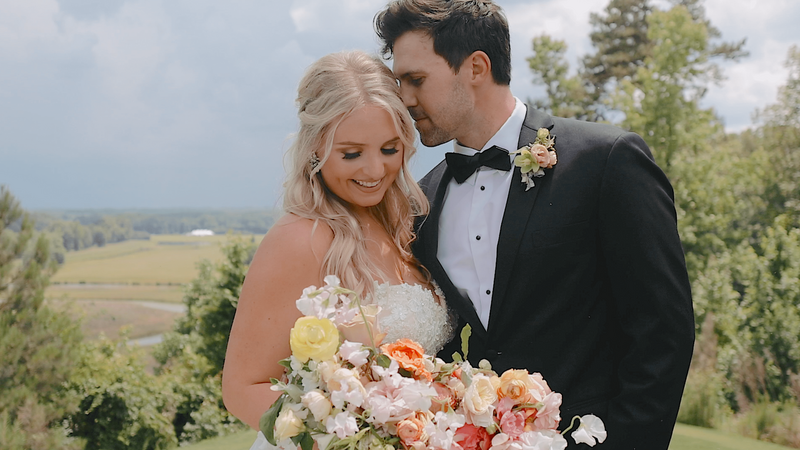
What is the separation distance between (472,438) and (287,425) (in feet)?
1.88

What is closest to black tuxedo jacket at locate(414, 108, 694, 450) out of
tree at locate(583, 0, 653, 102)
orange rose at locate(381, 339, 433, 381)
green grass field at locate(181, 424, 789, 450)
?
orange rose at locate(381, 339, 433, 381)

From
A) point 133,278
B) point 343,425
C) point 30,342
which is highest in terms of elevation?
point 343,425

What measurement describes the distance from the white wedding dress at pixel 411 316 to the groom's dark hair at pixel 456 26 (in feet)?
3.67

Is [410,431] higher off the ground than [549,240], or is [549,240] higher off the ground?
[549,240]

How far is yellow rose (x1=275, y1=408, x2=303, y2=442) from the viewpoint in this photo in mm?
1933

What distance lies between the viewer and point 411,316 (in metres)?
3.13

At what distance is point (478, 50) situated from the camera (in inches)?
129

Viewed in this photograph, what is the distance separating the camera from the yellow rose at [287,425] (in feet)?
6.34

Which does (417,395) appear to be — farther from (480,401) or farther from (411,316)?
(411,316)

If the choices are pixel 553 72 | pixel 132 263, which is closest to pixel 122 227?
pixel 132 263

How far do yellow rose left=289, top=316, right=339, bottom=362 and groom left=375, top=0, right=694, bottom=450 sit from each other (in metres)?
1.18

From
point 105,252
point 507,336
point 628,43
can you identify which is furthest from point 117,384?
point 105,252

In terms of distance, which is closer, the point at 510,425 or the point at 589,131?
the point at 510,425

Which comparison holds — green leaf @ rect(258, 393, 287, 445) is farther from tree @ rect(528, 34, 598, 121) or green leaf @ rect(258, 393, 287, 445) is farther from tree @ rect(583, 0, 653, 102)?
tree @ rect(583, 0, 653, 102)
